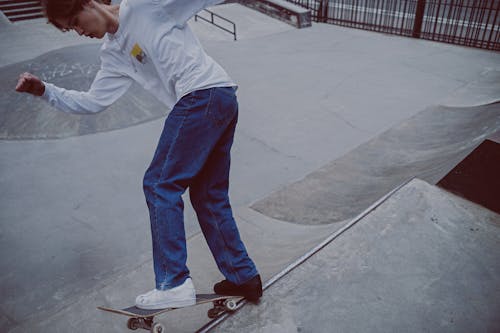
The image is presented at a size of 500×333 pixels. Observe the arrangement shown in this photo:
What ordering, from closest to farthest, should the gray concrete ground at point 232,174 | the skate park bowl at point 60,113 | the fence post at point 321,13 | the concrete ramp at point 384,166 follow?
the gray concrete ground at point 232,174, the concrete ramp at point 384,166, the skate park bowl at point 60,113, the fence post at point 321,13

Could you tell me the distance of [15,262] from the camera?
3.69 m

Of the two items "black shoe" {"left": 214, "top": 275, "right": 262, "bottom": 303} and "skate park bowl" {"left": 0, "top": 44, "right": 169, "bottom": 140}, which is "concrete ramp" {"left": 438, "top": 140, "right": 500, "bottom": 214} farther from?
"skate park bowl" {"left": 0, "top": 44, "right": 169, "bottom": 140}

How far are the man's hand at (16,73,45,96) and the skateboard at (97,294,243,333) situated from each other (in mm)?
1302

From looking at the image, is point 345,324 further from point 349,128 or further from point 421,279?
point 349,128

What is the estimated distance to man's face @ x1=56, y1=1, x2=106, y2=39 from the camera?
188cm

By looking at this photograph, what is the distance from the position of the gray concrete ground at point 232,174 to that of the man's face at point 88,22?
6.17ft

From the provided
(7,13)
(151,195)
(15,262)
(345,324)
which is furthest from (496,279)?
(7,13)

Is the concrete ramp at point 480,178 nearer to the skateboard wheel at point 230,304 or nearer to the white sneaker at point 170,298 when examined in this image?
the skateboard wheel at point 230,304

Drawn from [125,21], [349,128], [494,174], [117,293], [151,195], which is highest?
[125,21]

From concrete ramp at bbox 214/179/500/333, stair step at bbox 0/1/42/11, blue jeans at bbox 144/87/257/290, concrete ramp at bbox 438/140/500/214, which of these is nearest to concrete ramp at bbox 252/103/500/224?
concrete ramp at bbox 438/140/500/214

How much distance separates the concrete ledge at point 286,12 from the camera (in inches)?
524

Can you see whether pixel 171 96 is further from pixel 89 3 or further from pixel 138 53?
pixel 89 3

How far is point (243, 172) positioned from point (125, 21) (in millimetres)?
3428

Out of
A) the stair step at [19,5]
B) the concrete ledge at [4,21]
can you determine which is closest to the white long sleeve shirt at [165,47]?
the concrete ledge at [4,21]
